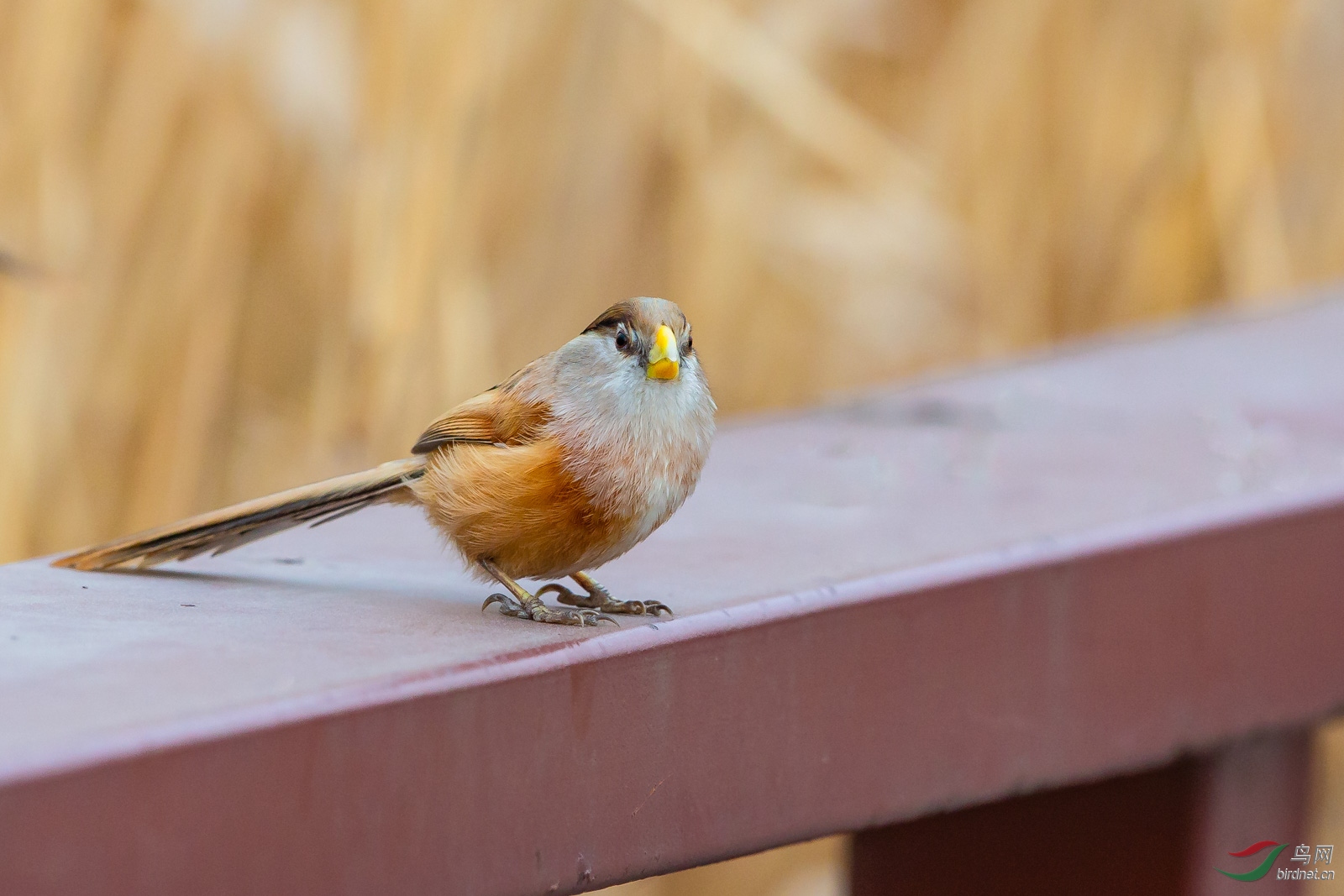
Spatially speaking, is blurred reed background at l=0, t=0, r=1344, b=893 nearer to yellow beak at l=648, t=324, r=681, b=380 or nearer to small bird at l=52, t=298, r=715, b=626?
small bird at l=52, t=298, r=715, b=626

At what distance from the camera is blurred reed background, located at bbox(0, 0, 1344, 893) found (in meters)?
2.39

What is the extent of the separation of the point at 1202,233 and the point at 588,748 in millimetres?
2812

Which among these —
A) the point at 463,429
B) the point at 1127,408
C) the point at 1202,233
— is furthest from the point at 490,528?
the point at 1202,233

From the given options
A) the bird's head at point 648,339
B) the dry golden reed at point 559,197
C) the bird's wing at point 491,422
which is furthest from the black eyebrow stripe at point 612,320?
the dry golden reed at point 559,197

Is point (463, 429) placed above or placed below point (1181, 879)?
above

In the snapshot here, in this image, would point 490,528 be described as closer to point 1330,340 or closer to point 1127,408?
point 1127,408

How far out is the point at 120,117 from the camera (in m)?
2.40

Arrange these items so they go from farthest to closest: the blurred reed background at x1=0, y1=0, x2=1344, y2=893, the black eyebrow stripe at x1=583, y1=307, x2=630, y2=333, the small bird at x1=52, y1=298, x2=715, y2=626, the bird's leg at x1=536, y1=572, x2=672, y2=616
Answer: the blurred reed background at x1=0, y1=0, x2=1344, y2=893 < the black eyebrow stripe at x1=583, y1=307, x2=630, y2=333 < the small bird at x1=52, y1=298, x2=715, y2=626 < the bird's leg at x1=536, y1=572, x2=672, y2=616

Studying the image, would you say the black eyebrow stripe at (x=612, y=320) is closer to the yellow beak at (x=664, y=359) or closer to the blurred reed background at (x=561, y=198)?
the yellow beak at (x=664, y=359)

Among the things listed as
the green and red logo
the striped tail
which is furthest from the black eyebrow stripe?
the green and red logo

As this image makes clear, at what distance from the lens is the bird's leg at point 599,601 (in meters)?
1.31

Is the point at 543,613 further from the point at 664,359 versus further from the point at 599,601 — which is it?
the point at 664,359

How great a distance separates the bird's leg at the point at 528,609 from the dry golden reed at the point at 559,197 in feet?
3.66

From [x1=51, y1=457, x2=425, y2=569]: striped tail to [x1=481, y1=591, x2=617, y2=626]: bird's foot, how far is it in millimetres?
219
